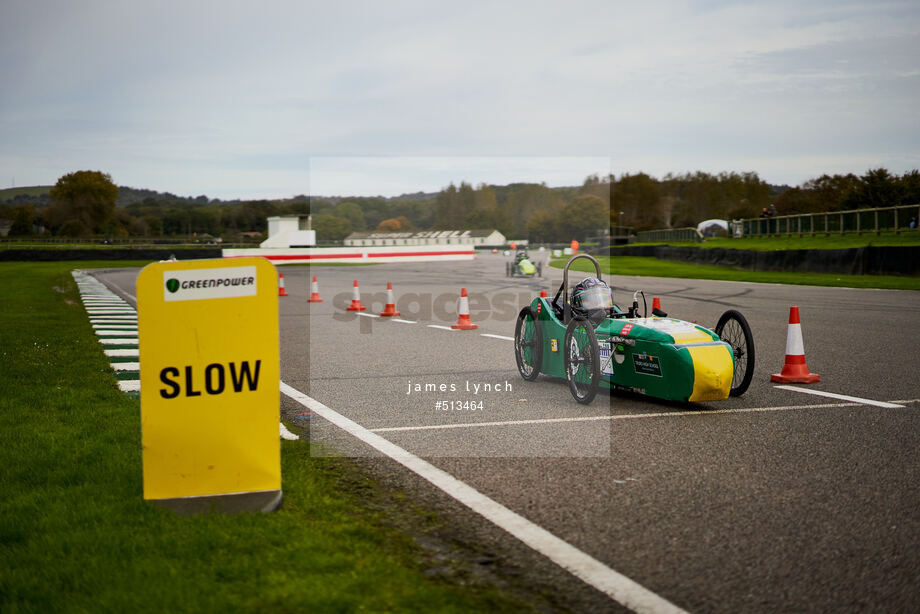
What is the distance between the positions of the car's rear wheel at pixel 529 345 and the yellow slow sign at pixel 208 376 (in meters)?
4.51

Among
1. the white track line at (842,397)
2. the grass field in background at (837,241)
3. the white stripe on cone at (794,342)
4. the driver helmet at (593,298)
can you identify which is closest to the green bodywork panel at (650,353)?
the driver helmet at (593,298)

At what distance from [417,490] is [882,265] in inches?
1031

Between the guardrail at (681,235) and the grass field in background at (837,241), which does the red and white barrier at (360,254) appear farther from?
the guardrail at (681,235)

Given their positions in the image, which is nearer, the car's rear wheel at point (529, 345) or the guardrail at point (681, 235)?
the car's rear wheel at point (529, 345)

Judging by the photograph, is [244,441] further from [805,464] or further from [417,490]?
[805,464]

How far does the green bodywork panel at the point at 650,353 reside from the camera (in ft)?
22.7

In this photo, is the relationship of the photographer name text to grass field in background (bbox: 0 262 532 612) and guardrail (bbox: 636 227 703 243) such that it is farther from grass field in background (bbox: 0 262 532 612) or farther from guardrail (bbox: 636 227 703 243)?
guardrail (bbox: 636 227 703 243)

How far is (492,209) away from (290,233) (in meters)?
40.6

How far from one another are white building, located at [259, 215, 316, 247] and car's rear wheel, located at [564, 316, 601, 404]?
167ft

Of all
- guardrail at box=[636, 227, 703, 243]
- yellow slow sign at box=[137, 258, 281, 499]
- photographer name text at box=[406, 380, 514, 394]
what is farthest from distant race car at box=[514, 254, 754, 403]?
guardrail at box=[636, 227, 703, 243]

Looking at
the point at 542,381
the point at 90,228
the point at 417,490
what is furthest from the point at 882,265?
the point at 90,228

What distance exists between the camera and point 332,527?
13.8 ft

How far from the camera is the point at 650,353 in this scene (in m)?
7.13

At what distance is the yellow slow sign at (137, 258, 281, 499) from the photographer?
4.19 m
